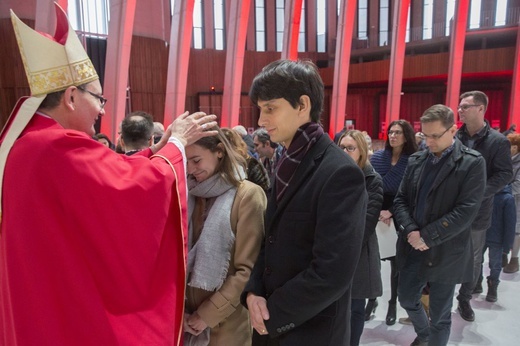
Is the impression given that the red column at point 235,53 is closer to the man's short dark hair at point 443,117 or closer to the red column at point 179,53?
the red column at point 179,53

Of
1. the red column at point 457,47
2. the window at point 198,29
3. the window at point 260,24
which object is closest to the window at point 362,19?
the window at point 260,24

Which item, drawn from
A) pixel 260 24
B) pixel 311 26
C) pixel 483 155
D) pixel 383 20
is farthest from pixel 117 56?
pixel 383 20

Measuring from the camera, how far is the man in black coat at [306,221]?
132cm

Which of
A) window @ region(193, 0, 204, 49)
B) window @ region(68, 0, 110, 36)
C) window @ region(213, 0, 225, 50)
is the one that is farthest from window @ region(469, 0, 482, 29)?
window @ region(68, 0, 110, 36)

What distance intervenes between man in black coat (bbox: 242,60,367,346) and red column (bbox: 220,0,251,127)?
9.82m

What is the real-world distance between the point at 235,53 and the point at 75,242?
1028 centimetres

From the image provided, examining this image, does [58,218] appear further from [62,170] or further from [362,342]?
[362,342]

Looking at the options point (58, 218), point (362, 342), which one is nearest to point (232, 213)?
point (58, 218)

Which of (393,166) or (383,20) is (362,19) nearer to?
(383,20)

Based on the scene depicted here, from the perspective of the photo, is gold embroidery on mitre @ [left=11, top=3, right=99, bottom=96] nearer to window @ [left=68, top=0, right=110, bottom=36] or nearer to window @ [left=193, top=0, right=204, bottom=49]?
window @ [left=68, top=0, right=110, bottom=36]

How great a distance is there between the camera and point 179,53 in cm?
983

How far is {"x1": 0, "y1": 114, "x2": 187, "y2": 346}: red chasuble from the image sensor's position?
131 centimetres

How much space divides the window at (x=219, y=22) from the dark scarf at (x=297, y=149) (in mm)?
16875

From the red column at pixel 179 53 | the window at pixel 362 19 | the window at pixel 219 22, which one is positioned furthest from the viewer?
the window at pixel 362 19
